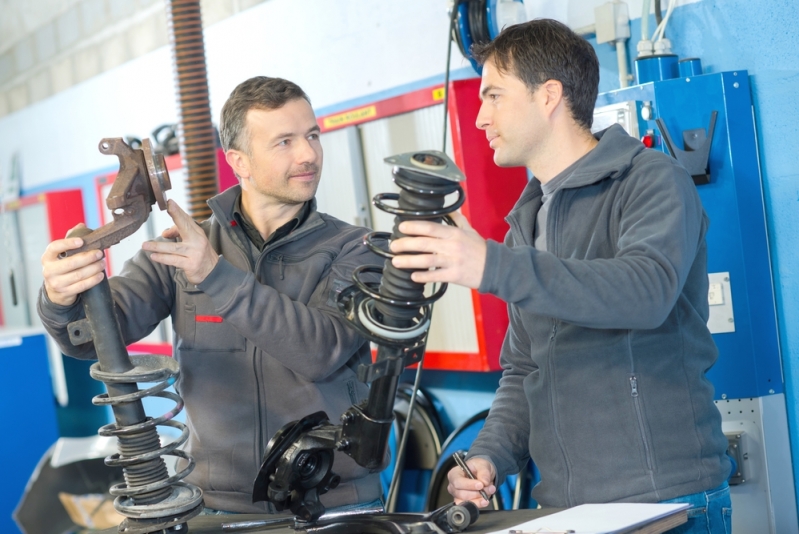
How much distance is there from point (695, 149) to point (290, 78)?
208 centimetres

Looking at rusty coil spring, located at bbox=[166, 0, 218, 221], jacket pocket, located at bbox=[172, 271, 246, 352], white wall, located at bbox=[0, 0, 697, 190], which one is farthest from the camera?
rusty coil spring, located at bbox=[166, 0, 218, 221]

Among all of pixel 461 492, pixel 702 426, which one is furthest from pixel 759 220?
pixel 461 492

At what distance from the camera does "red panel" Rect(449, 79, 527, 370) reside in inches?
103

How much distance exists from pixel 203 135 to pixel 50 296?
189 centimetres

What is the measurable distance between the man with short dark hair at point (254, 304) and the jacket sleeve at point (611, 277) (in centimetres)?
56

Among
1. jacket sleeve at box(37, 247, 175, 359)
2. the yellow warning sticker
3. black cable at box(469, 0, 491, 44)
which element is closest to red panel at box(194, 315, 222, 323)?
jacket sleeve at box(37, 247, 175, 359)

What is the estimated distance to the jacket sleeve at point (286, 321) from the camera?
1.58 m

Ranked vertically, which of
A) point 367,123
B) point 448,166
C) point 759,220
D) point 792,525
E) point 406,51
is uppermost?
point 406,51

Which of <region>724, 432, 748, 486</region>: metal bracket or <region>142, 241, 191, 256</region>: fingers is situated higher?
<region>142, 241, 191, 256</region>: fingers

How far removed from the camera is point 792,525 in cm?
217

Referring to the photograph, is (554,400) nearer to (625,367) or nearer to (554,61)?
(625,367)

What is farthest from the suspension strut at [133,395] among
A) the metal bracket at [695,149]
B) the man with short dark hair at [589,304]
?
the metal bracket at [695,149]

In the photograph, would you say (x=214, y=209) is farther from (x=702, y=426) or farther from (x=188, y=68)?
(x=188, y=68)

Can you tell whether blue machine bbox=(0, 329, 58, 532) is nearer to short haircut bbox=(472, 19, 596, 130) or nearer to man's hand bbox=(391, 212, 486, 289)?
short haircut bbox=(472, 19, 596, 130)
